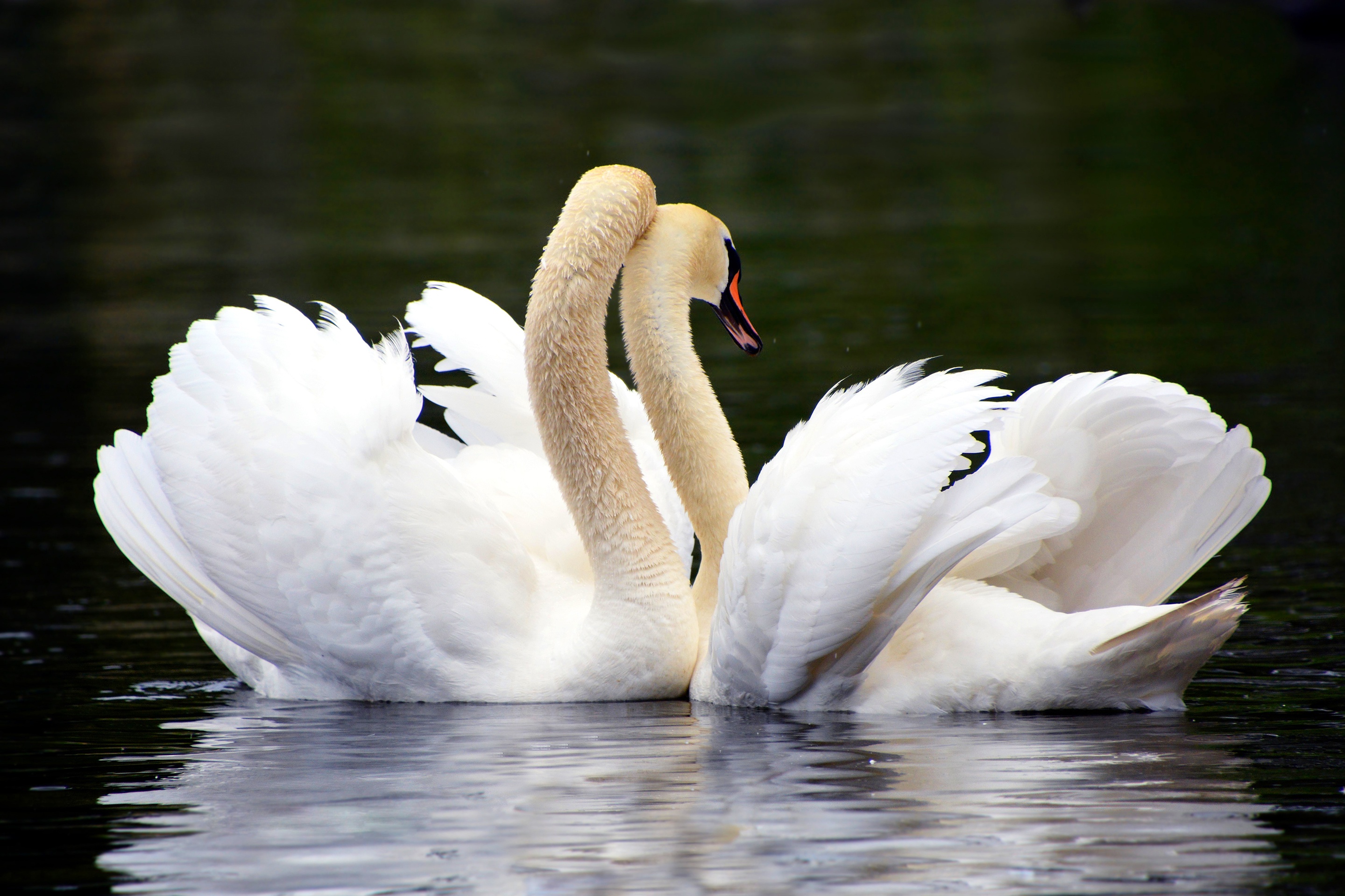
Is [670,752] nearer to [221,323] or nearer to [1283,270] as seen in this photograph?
[221,323]

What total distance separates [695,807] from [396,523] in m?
1.83

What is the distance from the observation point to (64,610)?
891 centimetres

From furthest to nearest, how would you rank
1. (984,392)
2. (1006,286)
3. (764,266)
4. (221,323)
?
(764,266), (1006,286), (221,323), (984,392)

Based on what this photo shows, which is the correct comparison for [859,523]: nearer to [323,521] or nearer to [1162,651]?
[1162,651]

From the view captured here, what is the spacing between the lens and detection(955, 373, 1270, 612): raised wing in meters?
6.73

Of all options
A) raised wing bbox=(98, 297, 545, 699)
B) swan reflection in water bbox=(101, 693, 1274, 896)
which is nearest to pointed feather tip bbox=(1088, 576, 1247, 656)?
swan reflection in water bbox=(101, 693, 1274, 896)

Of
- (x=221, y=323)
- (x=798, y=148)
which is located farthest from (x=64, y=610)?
(x=798, y=148)

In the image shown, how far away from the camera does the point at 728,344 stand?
17.2 m

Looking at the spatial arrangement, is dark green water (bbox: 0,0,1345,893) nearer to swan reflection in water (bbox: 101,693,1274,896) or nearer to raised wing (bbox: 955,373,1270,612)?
swan reflection in water (bbox: 101,693,1274,896)

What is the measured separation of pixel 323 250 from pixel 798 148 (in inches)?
459

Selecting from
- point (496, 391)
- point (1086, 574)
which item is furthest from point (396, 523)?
point (1086, 574)

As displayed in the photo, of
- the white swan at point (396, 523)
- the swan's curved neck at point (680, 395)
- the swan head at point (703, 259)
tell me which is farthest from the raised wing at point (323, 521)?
the swan head at point (703, 259)

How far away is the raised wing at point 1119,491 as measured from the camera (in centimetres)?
673

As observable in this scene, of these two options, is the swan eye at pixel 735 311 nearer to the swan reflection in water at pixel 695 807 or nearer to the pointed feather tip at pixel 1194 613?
the swan reflection in water at pixel 695 807
